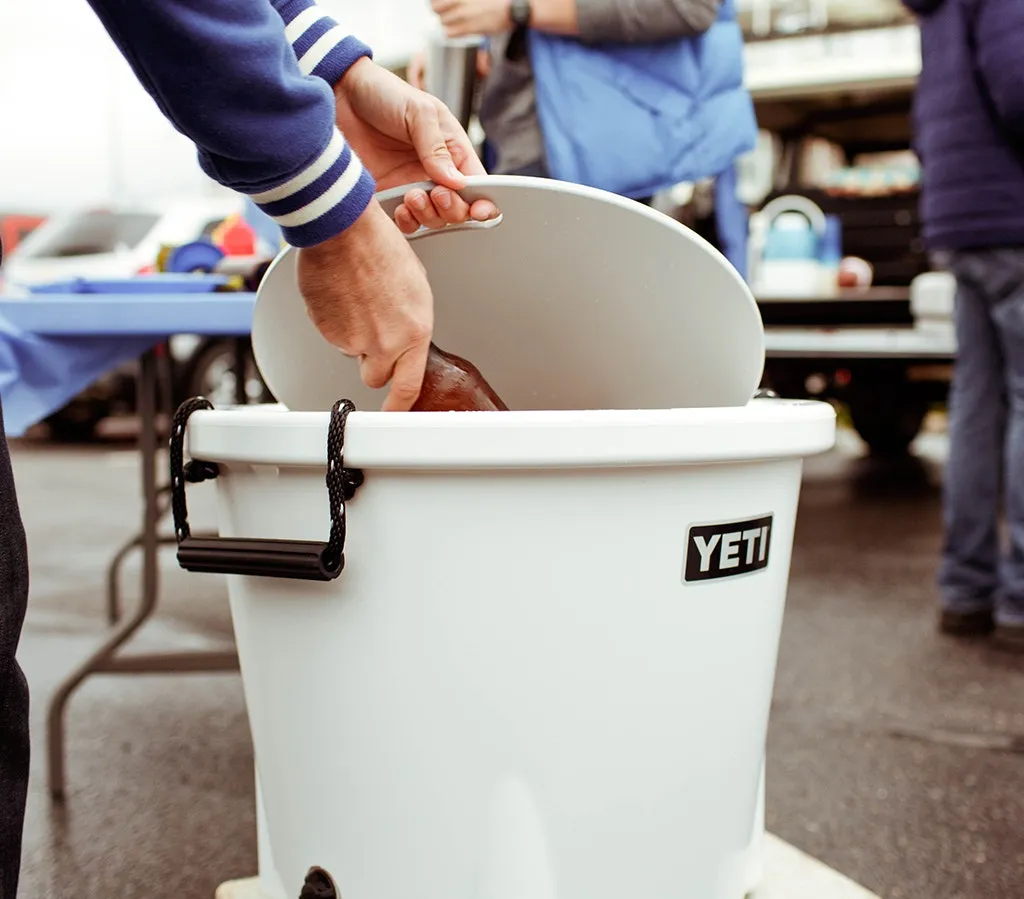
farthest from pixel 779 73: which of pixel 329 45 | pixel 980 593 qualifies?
pixel 329 45

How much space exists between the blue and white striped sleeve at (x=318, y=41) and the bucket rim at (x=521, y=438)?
30 cm

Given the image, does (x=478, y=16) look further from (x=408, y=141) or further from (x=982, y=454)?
(x=982, y=454)

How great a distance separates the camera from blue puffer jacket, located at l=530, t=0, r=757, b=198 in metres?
1.35

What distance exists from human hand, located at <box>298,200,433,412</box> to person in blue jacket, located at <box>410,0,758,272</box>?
72 cm

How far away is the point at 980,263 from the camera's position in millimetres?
2006

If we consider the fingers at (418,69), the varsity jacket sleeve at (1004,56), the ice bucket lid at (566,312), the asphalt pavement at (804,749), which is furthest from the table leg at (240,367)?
the varsity jacket sleeve at (1004,56)

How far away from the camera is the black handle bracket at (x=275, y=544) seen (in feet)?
2.13

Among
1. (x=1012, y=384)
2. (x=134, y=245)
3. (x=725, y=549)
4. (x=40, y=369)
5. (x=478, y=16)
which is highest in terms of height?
(x=478, y=16)

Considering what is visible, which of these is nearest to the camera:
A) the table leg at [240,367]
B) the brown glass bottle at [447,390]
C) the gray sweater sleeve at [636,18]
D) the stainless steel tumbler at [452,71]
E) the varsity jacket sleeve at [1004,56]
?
the brown glass bottle at [447,390]

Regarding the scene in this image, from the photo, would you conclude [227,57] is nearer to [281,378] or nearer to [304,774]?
[281,378]

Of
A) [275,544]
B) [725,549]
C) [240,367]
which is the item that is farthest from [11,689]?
[240,367]

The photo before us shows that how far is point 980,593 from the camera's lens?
2176mm

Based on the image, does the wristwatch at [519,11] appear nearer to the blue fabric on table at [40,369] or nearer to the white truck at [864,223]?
the blue fabric on table at [40,369]

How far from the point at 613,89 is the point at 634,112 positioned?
41mm
